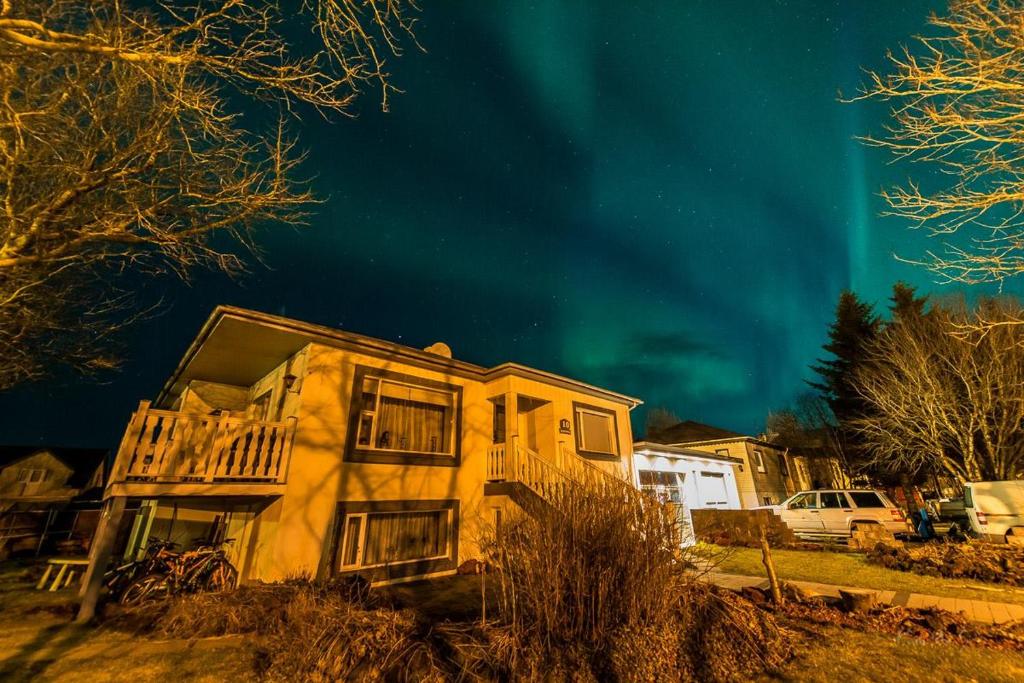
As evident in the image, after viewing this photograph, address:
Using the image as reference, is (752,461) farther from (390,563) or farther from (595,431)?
(390,563)

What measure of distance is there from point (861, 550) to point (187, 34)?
20537mm

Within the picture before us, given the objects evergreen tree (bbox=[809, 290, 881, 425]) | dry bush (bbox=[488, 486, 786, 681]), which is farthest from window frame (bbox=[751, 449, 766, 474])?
dry bush (bbox=[488, 486, 786, 681])

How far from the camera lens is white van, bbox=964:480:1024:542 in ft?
36.7

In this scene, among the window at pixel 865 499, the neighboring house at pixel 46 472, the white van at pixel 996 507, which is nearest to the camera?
the white van at pixel 996 507

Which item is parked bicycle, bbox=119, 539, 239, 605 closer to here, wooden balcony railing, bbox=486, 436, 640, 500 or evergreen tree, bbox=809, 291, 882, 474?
wooden balcony railing, bbox=486, 436, 640, 500

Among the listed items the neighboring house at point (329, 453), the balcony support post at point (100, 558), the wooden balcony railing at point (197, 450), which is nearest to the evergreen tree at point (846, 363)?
the neighboring house at point (329, 453)

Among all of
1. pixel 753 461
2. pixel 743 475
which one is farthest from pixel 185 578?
pixel 753 461

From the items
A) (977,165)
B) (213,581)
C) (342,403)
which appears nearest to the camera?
(977,165)

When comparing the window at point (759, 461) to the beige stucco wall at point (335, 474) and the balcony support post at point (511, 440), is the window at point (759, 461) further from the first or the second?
the balcony support post at point (511, 440)

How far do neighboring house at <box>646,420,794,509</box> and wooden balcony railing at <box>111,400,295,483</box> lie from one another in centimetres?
2139

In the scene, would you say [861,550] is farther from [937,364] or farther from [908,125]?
[908,125]

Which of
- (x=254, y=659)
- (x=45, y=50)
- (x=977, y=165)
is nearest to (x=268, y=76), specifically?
(x=45, y=50)

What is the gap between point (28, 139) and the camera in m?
6.40

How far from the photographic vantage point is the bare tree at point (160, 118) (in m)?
4.80
